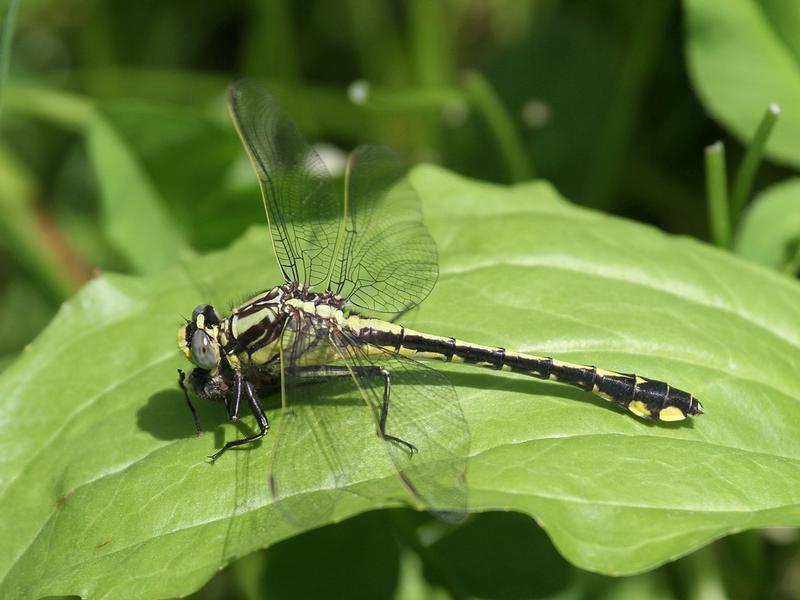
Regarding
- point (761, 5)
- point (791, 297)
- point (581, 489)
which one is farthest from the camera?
point (761, 5)

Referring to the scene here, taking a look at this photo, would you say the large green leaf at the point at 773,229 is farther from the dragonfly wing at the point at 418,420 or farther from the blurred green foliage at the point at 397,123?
the dragonfly wing at the point at 418,420

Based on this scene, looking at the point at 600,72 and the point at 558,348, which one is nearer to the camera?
the point at 558,348

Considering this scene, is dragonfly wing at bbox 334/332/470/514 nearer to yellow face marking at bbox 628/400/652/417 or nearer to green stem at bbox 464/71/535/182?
yellow face marking at bbox 628/400/652/417

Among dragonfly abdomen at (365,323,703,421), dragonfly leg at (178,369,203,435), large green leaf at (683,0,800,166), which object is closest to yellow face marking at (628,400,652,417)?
dragonfly abdomen at (365,323,703,421)

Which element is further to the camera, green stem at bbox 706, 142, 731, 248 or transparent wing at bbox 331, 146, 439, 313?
green stem at bbox 706, 142, 731, 248

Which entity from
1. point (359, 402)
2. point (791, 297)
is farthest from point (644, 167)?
point (359, 402)

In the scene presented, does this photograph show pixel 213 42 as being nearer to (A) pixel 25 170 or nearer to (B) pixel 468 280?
(A) pixel 25 170
